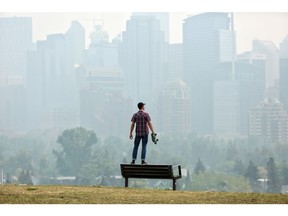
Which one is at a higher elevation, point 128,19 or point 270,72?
point 128,19

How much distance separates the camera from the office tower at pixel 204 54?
8744 centimetres

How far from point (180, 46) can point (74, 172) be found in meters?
21.3

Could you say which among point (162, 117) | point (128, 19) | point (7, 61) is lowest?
point (162, 117)

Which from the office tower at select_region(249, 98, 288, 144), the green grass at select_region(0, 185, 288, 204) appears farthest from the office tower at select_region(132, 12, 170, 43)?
the green grass at select_region(0, 185, 288, 204)

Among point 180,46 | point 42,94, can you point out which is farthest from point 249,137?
point 42,94

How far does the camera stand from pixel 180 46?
92.3 metres

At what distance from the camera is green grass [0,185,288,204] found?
8.34 metres

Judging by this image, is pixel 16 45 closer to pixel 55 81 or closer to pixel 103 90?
pixel 55 81

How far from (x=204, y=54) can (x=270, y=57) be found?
8.96 meters

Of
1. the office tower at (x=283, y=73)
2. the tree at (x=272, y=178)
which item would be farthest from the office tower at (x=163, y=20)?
the tree at (x=272, y=178)

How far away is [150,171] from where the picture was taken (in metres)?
10.1

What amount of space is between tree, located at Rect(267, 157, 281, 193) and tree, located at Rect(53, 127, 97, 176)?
17.7 metres

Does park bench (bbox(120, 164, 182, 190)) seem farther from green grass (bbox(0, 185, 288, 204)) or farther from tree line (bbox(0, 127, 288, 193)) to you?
tree line (bbox(0, 127, 288, 193))
